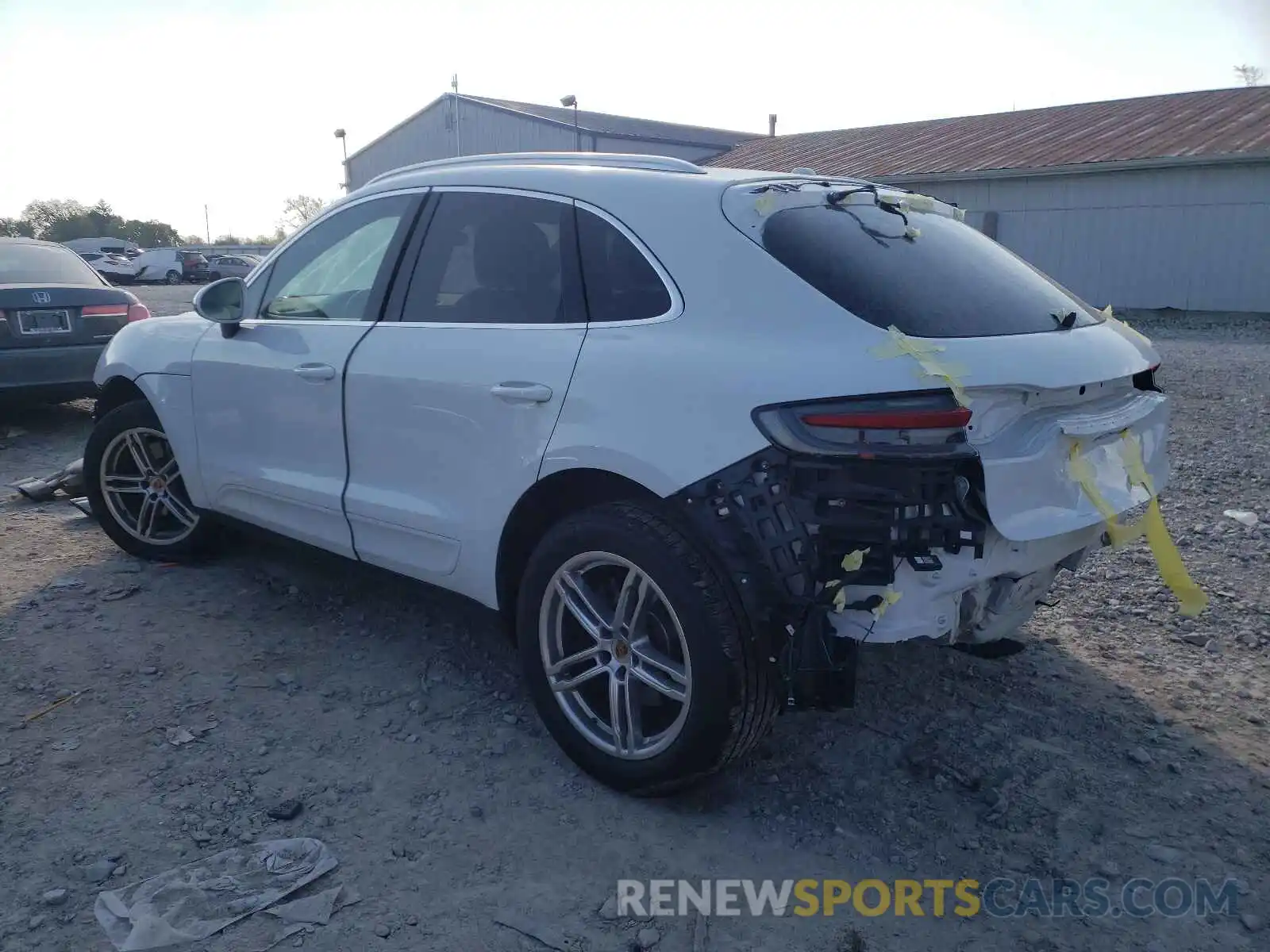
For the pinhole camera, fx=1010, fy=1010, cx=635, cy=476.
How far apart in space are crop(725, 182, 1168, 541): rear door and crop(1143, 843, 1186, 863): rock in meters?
0.92

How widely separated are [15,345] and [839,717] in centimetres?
683

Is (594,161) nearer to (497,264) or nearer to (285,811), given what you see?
(497,264)

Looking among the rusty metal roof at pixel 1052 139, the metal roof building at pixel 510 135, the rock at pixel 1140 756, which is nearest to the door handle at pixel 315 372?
the rock at pixel 1140 756

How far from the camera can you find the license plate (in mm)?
7527

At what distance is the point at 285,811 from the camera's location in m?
2.98

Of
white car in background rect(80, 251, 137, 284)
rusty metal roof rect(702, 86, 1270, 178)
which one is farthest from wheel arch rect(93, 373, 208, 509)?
white car in background rect(80, 251, 137, 284)

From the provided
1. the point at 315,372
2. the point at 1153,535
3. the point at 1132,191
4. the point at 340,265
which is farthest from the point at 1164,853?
the point at 1132,191

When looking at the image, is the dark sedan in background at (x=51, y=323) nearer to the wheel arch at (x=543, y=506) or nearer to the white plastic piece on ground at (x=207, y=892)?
the wheel arch at (x=543, y=506)

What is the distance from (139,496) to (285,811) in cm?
272

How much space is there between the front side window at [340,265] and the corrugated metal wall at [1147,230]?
18.3 m

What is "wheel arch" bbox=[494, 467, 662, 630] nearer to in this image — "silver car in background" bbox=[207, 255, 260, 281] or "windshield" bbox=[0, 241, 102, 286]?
"windshield" bbox=[0, 241, 102, 286]

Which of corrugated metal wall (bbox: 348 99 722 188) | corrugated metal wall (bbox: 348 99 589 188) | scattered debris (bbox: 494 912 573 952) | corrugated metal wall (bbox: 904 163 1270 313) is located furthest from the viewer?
corrugated metal wall (bbox: 348 99 589 188)

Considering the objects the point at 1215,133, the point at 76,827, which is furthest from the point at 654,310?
the point at 1215,133

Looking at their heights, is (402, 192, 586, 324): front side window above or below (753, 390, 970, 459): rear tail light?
above
